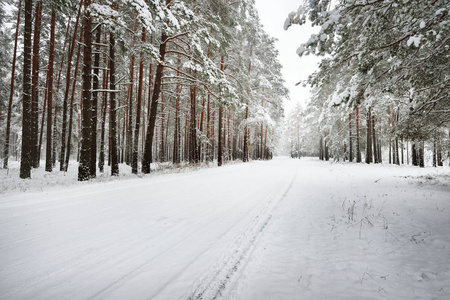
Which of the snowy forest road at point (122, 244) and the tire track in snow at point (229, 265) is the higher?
the snowy forest road at point (122, 244)

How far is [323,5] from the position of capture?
14.8 ft

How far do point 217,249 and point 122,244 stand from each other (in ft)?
4.38

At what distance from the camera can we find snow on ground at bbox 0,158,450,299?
1917mm

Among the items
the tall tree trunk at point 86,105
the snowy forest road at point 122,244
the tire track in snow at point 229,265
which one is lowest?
the tire track in snow at point 229,265

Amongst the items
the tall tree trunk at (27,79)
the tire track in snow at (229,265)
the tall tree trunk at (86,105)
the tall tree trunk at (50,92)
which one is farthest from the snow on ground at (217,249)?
the tall tree trunk at (50,92)

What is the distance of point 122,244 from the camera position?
8.89 ft

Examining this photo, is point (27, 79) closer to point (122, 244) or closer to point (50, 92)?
point (50, 92)

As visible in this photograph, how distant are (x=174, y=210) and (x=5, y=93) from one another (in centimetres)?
2166

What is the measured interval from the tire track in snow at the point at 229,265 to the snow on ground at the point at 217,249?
14mm

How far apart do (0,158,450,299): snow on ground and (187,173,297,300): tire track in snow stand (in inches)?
0.6

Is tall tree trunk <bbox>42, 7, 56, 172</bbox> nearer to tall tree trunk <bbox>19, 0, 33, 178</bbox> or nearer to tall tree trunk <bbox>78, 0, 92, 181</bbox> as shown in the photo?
tall tree trunk <bbox>19, 0, 33, 178</bbox>

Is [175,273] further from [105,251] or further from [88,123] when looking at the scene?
[88,123]

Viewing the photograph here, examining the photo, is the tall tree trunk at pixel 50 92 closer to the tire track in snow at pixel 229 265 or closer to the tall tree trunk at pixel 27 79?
the tall tree trunk at pixel 27 79

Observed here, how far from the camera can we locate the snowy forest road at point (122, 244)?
1892mm
